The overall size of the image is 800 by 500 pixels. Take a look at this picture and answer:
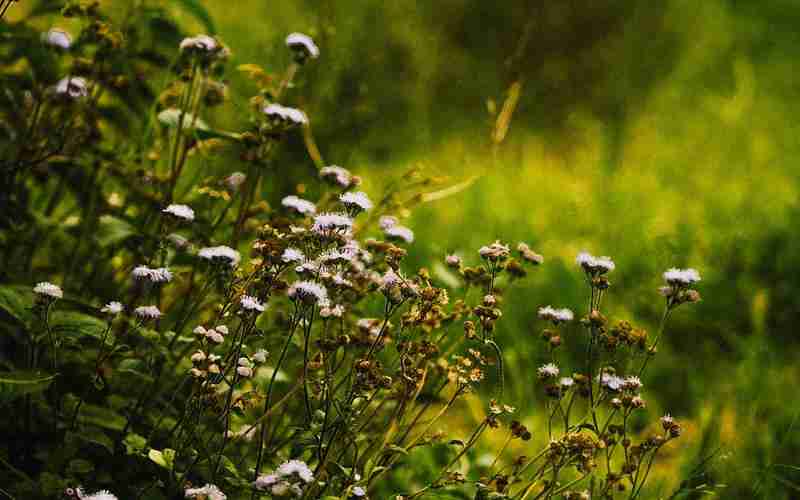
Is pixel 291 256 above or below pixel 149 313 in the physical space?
above

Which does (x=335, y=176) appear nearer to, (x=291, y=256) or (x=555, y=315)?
(x=291, y=256)

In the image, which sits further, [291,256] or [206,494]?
[291,256]

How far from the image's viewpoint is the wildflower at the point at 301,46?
166 cm

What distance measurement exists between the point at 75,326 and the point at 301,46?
655mm

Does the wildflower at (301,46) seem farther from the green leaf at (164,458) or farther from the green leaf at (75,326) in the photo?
the green leaf at (164,458)

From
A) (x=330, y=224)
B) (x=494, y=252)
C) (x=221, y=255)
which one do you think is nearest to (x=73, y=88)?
(x=221, y=255)

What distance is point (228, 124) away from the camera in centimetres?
390

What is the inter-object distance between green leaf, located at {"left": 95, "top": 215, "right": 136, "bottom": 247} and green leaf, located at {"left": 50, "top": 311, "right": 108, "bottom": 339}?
0.70 feet

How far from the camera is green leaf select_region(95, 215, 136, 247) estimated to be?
5.66 ft

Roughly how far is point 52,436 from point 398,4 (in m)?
3.74

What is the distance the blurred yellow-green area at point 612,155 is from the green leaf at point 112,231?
63 cm

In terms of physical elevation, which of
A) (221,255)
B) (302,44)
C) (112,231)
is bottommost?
(221,255)

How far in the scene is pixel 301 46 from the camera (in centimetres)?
168

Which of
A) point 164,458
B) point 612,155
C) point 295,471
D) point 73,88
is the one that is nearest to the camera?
point 295,471
